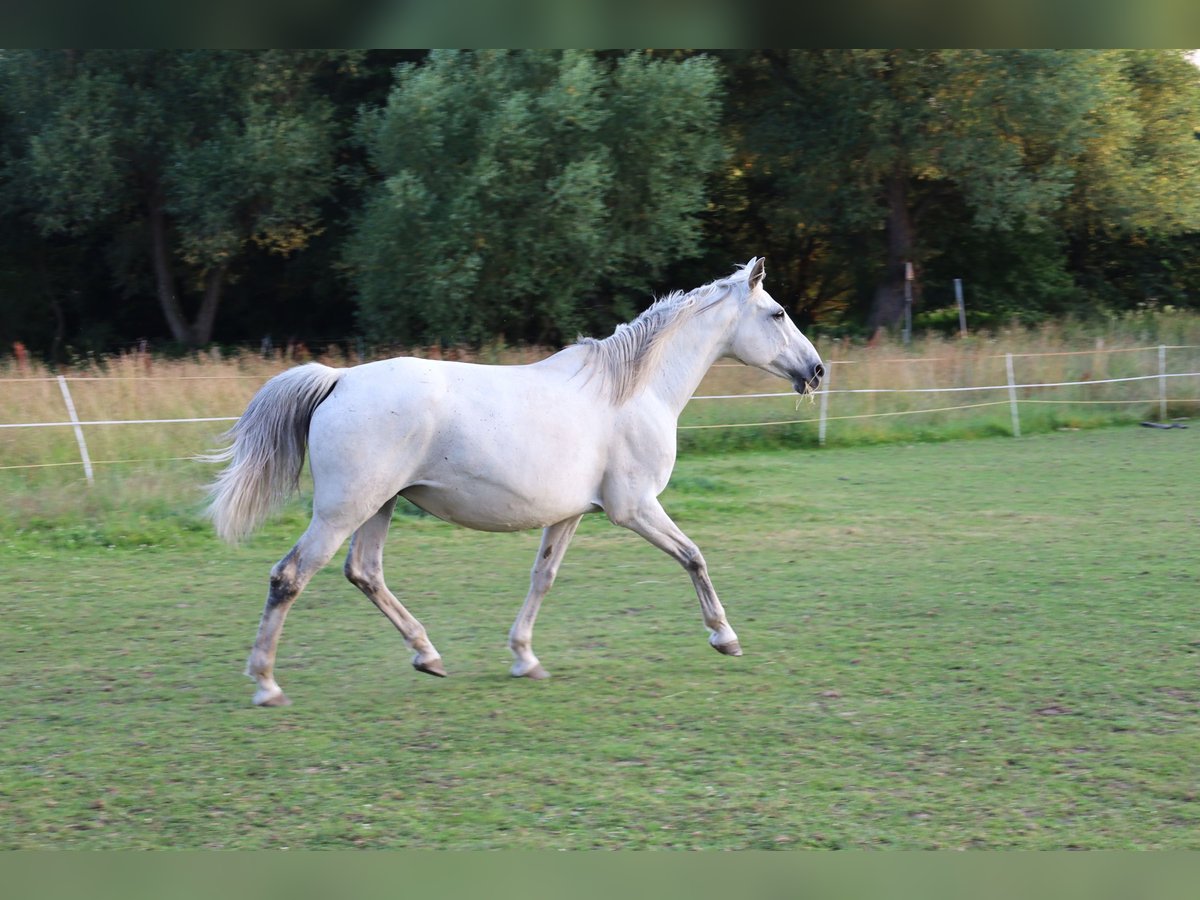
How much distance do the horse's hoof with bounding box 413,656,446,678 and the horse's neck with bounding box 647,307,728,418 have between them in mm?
1550

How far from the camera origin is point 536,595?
17.1ft

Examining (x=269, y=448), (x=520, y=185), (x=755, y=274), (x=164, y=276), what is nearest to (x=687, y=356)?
(x=755, y=274)

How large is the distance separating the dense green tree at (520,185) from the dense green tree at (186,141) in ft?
5.96

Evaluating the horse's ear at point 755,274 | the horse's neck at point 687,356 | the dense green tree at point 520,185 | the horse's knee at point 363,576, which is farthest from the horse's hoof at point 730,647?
the dense green tree at point 520,185

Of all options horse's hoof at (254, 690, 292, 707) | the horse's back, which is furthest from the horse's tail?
horse's hoof at (254, 690, 292, 707)

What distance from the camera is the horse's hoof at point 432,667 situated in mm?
5012

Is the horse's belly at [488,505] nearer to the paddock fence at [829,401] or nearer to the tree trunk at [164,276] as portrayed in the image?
the paddock fence at [829,401]

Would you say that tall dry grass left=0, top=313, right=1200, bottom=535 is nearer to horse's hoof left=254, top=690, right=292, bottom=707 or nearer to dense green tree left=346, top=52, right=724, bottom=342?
dense green tree left=346, top=52, right=724, bottom=342

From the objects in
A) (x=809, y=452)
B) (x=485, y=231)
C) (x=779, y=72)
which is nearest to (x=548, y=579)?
(x=809, y=452)

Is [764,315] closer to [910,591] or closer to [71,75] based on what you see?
[910,591]

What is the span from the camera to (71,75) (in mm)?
21719

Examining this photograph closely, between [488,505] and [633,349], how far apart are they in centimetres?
101

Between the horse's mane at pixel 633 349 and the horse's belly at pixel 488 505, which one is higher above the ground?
the horse's mane at pixel 633 349

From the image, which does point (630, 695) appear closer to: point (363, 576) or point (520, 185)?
point (363, 576)
